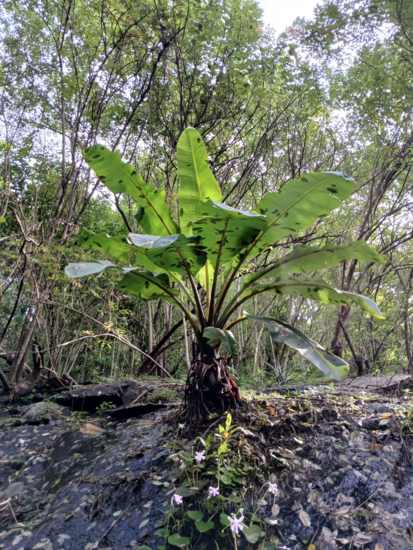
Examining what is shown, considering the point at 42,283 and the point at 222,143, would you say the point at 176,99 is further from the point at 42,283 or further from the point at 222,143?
the point at 42,283

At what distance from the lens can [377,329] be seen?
8.98 metres

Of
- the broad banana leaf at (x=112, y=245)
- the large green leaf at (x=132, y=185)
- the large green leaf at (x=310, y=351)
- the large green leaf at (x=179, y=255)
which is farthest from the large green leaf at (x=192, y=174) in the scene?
the large green leaf at (x=310, y=351)

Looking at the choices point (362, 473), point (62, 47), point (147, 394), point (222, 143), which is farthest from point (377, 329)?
point (62, 47)

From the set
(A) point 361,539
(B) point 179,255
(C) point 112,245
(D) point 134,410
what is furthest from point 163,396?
(A) point 361,539

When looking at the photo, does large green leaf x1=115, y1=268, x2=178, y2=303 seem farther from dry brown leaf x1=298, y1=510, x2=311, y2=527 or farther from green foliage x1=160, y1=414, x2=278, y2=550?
dry brown leaf x1=298, y1=510, x2=311, y2=527

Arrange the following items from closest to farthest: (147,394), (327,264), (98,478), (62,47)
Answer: (98,478), (327,264), (147,394), (62,47)

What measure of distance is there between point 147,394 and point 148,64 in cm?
420

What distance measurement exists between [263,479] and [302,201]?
156cm

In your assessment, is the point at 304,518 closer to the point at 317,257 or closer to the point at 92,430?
the point at 317,257

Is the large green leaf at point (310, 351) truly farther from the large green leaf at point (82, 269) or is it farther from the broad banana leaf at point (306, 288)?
the large green leaf at point (82, 269)

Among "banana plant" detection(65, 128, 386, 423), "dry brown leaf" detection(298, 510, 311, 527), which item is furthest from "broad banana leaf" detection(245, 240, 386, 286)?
"dry brown leaf" detection(298, 510, 311, 527)

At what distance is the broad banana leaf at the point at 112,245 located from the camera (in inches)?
89.4

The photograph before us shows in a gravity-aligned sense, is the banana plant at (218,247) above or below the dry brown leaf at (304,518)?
above

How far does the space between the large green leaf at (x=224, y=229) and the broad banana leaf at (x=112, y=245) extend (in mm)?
539
